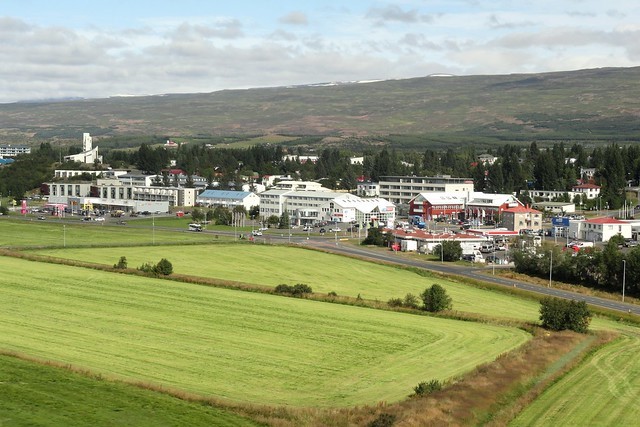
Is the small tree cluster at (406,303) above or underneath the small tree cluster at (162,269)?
underneath

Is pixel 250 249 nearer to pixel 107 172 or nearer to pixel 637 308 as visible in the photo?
pixel 637 308

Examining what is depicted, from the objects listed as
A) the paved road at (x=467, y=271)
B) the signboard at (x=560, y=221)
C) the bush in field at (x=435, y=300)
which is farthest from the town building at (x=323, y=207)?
the bush in field at (x=435, y=300)

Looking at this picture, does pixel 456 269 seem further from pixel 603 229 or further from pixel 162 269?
pixel 603 229

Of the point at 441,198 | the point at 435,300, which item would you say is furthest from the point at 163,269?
the point at 441,198

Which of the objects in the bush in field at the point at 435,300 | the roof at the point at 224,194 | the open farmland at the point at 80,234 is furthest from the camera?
the roof at the point at 224,194

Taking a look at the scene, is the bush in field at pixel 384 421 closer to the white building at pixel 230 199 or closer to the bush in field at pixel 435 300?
the bush in field at pixel 435 300

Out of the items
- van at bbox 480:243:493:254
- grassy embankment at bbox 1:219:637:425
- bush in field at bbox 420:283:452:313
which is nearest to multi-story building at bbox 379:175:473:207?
van at bbox 480:243:493:254
